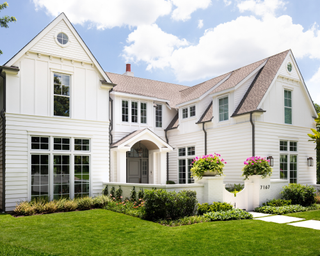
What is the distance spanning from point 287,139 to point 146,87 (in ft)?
32.5

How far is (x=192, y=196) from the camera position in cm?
Answer: 1046

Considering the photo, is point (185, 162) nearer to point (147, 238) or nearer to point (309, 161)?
point (309, 161)

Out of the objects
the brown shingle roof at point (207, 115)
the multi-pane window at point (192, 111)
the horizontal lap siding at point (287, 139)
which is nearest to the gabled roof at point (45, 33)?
the brown shingle roof at point (207, 115)

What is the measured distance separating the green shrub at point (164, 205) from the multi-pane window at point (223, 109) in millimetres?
7501

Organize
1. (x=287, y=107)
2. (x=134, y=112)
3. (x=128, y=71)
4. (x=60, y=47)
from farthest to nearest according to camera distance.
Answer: (x=128, y=71) → (x=134, y=112) → (x=287, y=107) → (x=60, y=47)

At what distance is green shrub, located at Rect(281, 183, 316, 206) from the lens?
1263 centimetres

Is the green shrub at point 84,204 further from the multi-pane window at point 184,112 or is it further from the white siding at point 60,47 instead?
the multi-pane window at point 184,112

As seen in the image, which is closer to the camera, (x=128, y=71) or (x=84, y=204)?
(x=84, y=204)

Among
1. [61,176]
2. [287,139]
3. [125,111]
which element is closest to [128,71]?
[125,111]

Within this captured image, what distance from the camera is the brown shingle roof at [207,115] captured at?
678 inches

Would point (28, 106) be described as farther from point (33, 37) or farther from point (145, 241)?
point (145, 241)

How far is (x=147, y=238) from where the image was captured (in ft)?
24.3

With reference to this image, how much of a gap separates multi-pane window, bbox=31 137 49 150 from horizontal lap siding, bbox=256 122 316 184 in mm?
10061

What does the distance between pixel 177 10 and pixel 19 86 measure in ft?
26.3
